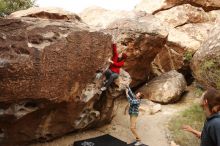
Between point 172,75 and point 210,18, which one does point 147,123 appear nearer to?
point 172,75

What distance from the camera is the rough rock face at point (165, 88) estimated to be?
15.2 m

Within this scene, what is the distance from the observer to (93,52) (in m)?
10.6

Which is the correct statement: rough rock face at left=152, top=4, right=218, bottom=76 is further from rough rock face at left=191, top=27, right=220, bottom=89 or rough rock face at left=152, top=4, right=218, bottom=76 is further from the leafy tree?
the leafy tree

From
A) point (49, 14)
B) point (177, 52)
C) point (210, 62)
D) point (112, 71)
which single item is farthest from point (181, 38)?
point (112, 71)

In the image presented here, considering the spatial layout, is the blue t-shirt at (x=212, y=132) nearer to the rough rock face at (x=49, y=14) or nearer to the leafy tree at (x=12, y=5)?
the rough rock face at (x=49, y=14)

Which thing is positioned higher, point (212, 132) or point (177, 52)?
point (212, 132)

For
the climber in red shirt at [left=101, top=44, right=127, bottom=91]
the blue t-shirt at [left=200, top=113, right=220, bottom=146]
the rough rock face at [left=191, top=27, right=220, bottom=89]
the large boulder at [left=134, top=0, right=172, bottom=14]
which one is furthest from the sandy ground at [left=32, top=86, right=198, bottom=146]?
the large boulder at [left=134, top=0, right=172, bottom=14]

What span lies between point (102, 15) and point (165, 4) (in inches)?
211

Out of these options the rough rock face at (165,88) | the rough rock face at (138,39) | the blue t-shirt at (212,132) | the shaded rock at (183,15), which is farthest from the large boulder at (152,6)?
the blue t-shirt at (212,132)

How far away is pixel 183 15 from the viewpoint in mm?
20531

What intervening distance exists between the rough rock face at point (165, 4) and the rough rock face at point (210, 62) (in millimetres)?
7890

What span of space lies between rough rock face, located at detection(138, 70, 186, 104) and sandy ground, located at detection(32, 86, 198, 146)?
376 millimetres

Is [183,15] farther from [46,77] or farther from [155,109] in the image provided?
[46,77]

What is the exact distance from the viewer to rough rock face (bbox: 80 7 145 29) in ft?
54.6
